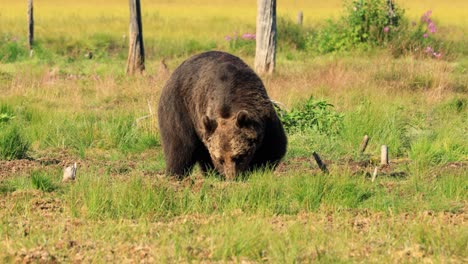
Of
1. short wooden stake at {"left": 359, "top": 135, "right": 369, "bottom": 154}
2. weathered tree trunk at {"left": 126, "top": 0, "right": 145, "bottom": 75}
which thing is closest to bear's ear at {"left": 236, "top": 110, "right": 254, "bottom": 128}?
short wooden stake at {"left": 359, "top": 135, "right": 369, "bottom": 154}

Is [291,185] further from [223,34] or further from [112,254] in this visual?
[223,34]

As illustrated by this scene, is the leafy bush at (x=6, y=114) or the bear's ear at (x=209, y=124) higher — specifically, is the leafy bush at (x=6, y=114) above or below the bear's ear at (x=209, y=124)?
below

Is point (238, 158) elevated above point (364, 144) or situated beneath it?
elevated above

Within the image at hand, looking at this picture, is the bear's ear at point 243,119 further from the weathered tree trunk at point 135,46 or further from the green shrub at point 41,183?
the weathered tree trunk at point 135,46

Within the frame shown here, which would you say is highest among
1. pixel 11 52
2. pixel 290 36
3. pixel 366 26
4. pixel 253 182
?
pixel 366 26

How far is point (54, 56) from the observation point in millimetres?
24766

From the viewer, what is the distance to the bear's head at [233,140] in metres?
7.95

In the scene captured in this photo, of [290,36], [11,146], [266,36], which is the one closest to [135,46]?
[266,36]

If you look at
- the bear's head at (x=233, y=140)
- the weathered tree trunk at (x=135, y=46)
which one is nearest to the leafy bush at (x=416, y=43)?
the weathered tree trunk at (x=135, y=46)

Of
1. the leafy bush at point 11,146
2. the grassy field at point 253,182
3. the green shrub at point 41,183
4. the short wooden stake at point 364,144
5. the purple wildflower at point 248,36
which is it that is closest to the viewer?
the grassy field at point 253,182

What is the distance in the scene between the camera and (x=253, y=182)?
7.59 meters

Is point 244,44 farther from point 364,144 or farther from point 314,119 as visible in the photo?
point 364,144

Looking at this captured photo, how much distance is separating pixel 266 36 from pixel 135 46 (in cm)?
356

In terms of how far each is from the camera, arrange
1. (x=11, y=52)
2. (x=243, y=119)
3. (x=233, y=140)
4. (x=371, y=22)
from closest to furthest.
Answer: (x=243, y=119), (x=233, y=140), (x=371, y=22), (x=11, y=52)
